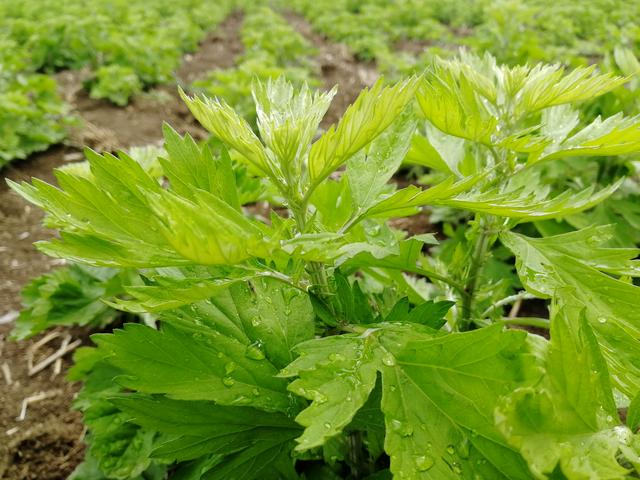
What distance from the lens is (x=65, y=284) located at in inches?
77.0

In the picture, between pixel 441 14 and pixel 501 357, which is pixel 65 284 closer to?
pixel 501 357

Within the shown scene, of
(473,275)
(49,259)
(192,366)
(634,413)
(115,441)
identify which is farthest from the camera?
(49,259)

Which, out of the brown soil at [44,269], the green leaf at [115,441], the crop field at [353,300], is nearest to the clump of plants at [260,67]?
the brown soil at [44,269]

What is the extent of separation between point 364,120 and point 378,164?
0.25 meters

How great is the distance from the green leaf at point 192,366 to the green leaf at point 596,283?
22.0 inches

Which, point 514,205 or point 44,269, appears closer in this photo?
point 514,205

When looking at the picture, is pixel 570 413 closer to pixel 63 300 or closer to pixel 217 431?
pixel 217 431

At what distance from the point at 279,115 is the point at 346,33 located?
33.8 feet

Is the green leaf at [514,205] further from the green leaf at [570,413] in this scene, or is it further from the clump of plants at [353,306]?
the green leaf at [570,413]

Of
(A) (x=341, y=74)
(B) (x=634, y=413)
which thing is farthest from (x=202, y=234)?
(A) (x=341, y=74)

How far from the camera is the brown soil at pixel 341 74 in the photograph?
531 cm

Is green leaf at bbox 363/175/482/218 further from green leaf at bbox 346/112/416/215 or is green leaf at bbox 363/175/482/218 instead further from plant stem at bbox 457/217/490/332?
plant stem at bbox 457/217/490/332

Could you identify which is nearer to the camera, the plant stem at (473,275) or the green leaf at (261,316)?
the green leaf at (261,316)

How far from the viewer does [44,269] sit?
9.71ft
